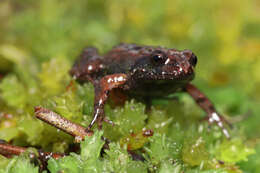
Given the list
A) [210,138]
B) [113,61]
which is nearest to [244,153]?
[210,138]

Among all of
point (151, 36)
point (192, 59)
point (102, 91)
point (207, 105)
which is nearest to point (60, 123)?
point (102, 91)

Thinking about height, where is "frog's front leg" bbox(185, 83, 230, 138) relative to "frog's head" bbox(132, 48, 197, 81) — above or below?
below

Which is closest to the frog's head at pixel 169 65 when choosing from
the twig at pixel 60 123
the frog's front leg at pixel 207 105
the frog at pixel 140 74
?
the frog at pixel 140 74

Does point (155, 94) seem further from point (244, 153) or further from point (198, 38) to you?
point (198, 38)

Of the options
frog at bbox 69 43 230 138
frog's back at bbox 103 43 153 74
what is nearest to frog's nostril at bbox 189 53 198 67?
frog at bbox 69 43 230 138

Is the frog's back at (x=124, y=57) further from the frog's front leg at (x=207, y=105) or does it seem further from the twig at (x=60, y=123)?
the twig at (x=60, y=123)

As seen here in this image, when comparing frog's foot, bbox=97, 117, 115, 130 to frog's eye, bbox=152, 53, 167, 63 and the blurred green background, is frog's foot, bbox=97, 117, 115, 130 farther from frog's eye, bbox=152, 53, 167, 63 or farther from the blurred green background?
the blurred green background

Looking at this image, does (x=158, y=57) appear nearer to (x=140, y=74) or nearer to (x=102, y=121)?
(x=140, y=74)
